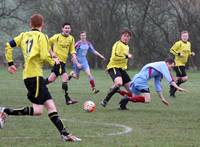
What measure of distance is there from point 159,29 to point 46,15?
9.57 metres

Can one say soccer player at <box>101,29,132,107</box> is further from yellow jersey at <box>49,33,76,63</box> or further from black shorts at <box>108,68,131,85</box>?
yellow jersey at <box>49,33,76,63</box>

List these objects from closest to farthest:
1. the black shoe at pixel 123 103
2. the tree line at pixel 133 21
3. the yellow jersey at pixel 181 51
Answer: the black shoe at pixel 123 103 < the yellow jersey at pixel 181 51 < the tree line at pixel 133 21

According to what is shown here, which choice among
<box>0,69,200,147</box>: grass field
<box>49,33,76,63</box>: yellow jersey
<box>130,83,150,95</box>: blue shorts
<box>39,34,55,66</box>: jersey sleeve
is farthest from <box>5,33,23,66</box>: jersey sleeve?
<box>49,33,76,63</box>: yellow jersey

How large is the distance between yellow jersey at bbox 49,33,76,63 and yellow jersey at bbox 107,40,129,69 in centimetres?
133

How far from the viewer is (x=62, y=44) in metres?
16.3

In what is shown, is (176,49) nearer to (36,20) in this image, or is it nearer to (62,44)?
(62,44)

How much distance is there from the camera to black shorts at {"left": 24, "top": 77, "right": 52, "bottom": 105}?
31.0 feet

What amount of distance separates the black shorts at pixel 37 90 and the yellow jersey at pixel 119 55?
590 cm

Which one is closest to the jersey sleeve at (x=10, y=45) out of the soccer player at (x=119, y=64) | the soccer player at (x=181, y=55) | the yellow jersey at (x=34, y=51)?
the yellow jersey at (x=34, y=51)

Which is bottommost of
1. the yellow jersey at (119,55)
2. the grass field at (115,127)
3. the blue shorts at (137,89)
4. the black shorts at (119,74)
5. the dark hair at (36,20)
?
the grass field at (115,127)

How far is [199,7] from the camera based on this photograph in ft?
150

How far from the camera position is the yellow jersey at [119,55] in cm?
1527

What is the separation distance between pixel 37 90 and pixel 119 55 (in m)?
6.07

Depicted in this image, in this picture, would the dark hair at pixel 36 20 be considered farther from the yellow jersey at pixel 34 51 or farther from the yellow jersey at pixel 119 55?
the yellow jersey at pixel 119 55
